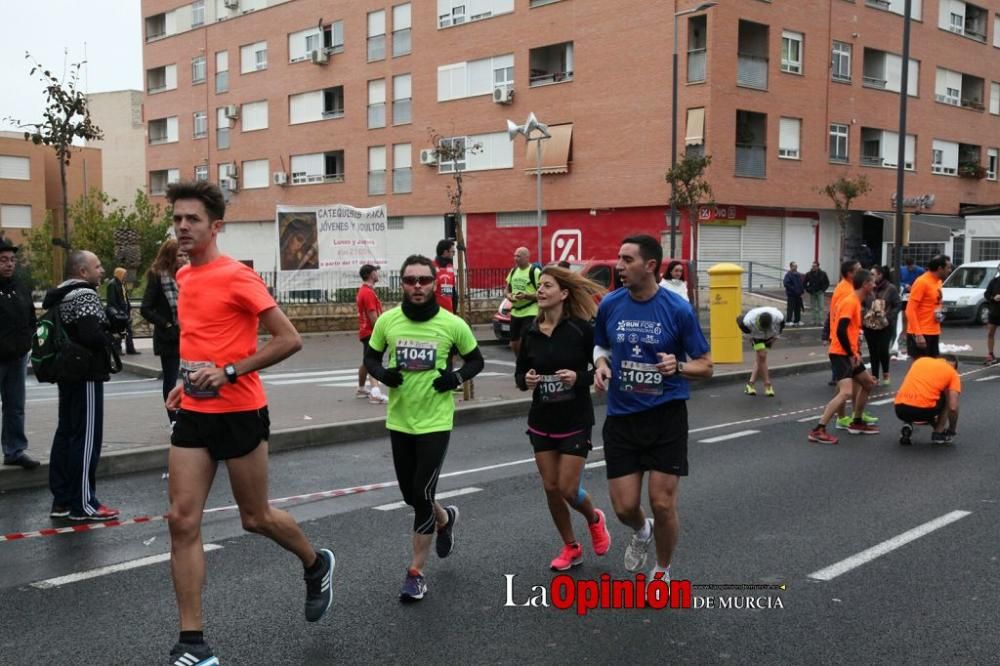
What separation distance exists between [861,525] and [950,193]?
40653 mm

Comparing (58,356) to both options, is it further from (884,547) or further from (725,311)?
(725,311)

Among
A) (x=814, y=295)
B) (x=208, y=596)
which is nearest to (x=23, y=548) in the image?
(x=208, y=596)

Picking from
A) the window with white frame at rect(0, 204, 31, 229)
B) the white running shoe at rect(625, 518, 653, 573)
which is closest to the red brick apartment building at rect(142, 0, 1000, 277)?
the window with white frame at rect(0, 204, 31, 229)

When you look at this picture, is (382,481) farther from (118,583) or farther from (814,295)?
(814,295)

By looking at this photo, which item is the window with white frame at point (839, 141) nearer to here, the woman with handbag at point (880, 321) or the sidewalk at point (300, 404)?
the sidewalk at point (300, 404)

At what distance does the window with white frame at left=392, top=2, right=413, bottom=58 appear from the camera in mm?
A: 41844

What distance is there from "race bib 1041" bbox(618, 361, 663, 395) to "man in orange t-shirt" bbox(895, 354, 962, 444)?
5706 mm

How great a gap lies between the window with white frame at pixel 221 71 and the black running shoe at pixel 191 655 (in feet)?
162

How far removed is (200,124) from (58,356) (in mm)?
48073

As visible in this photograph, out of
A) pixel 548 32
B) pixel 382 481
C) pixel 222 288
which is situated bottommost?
pixel 382 481

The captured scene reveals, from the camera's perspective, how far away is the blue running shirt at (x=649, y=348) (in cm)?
518

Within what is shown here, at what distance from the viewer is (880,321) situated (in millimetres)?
13734

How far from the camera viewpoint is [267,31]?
47.7 meters

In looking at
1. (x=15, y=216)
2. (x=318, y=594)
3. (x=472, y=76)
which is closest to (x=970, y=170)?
(x=472, y=76)
